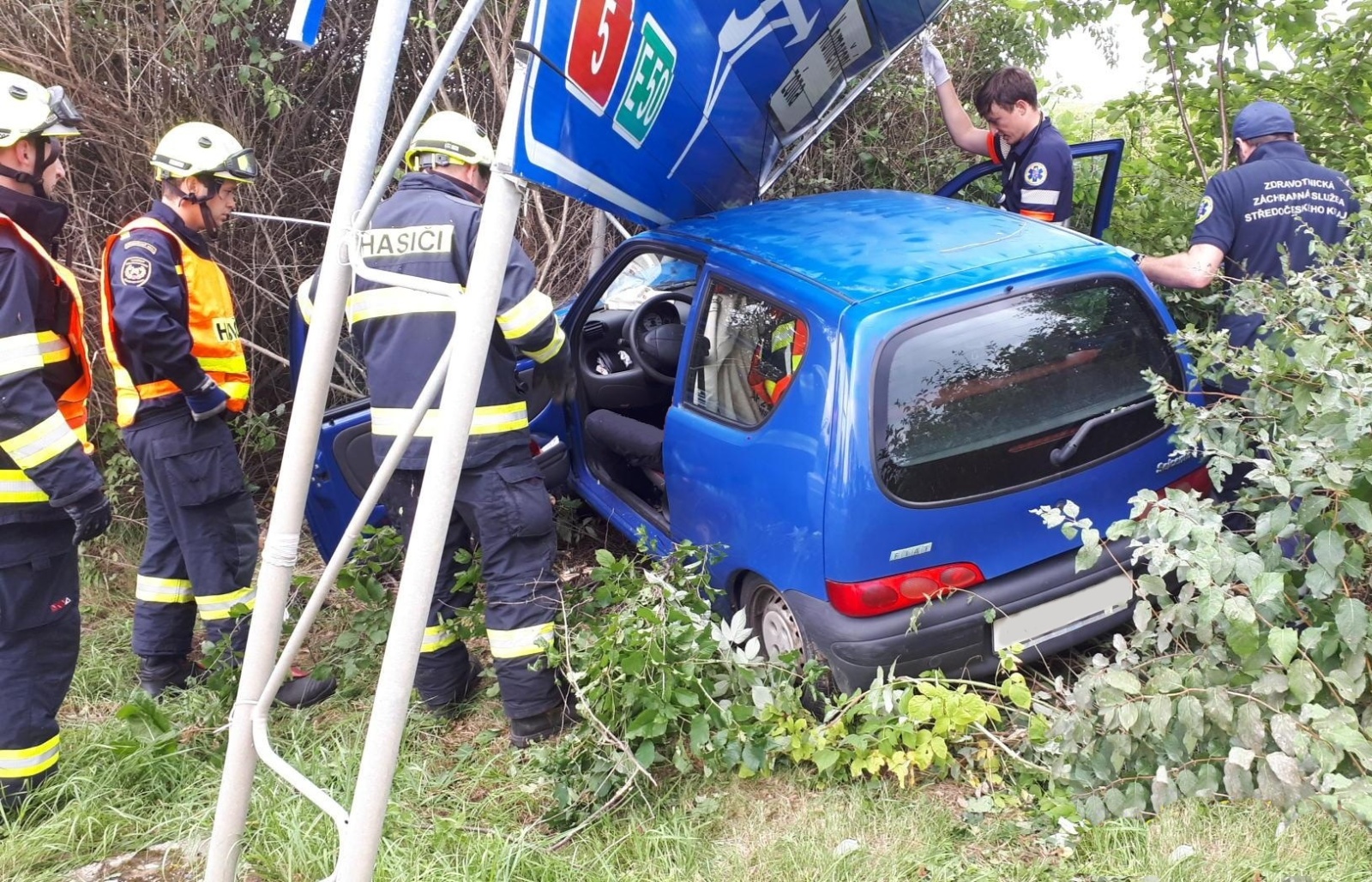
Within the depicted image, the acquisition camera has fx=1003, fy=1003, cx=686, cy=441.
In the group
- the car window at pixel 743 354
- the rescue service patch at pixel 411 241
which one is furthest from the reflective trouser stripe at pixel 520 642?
the rescue service patch at pixel 411 241

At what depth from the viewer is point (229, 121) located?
197 inches

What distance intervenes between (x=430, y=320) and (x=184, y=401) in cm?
114

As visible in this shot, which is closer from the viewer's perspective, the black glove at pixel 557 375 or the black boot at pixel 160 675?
the black glove at pixel 557 375

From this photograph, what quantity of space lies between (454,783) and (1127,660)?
1948 mm

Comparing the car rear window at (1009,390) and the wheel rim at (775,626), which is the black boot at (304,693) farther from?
the car rear window at (1009,390)

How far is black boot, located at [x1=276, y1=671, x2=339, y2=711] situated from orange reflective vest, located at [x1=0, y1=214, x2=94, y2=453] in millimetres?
1080

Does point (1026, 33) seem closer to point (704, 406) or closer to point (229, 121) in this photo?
point (704, 406)

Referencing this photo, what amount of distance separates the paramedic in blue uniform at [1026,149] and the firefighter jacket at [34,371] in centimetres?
368

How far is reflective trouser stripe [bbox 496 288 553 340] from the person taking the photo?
286 cm

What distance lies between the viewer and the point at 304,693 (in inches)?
140

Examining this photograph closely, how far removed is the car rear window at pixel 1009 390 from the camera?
Result: 2742 mm

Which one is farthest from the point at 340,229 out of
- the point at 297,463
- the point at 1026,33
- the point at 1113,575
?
the point at 1026,33

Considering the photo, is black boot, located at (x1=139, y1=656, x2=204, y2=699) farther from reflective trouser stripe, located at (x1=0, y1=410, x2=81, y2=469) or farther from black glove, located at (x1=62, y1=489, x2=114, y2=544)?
reflective trouser stripe, located at (x1=0, y1=410, x2=81, y2=469)

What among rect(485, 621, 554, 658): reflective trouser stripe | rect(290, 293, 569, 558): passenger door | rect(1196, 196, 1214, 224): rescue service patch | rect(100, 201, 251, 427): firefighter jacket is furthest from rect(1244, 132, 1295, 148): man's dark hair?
rect(100, 201, 251, 427): firefighter jacket
